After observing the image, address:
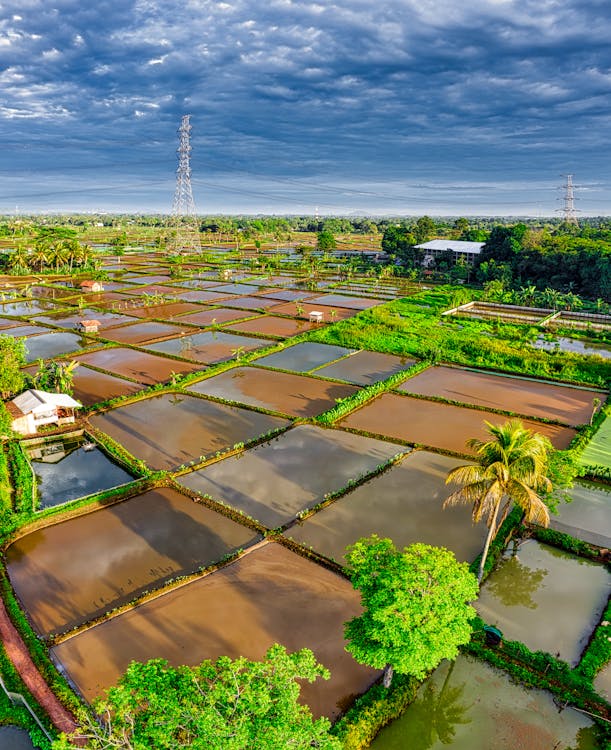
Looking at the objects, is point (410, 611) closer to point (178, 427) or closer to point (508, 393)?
point (178, 427)

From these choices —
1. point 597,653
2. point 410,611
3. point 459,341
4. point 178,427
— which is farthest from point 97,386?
point 597,653

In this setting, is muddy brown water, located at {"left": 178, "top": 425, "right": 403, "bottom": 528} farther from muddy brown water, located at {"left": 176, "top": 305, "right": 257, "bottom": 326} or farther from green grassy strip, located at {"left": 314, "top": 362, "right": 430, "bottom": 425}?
muddy brown water, located at {"left": 176, "top": 305, "right": 257, "bottom": 326}

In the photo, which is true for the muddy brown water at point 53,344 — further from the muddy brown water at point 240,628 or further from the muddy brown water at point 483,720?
the muddy brown water at point 483,720

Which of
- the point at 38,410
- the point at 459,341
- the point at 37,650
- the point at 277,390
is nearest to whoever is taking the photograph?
the point at 37,650

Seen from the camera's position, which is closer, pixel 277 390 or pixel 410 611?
pixel 410 611

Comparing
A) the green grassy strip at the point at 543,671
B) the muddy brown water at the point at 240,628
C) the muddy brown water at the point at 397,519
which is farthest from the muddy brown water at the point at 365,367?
the green grassy strip at the point at 543,671

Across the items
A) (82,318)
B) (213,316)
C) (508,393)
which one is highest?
(213,316)

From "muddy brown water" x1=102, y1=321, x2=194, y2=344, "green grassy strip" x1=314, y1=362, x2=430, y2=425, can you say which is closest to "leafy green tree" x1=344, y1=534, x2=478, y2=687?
"green grassy strip" x1=314, y1=362, x2=430, y2=425
